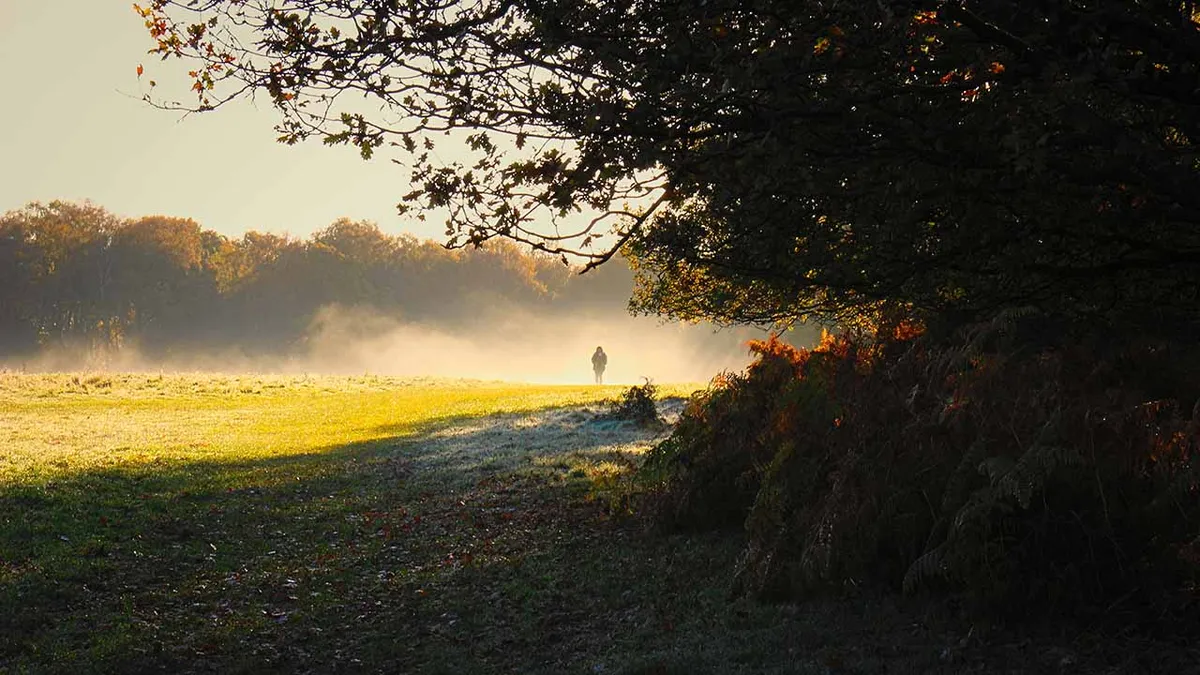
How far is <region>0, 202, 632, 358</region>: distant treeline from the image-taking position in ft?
303

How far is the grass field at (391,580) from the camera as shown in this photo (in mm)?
6641

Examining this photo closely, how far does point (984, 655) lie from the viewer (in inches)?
226

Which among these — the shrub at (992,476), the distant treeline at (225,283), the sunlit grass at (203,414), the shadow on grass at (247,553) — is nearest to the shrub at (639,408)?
the sunlit grass at (203,414)

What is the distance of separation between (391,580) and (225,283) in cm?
10112

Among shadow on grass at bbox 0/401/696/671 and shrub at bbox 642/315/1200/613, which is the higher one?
shrub at bbox 642/315/1200/613

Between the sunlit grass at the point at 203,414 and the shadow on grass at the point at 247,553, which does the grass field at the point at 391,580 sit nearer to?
the shadow on grass at the point at 247,553

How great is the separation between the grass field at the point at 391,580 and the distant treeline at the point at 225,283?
64729mm

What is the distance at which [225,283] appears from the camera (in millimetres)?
104062

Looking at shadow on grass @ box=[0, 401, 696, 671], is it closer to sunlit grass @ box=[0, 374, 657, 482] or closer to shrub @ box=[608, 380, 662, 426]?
sunlit grass @ box=[0, 374, 657, 482]

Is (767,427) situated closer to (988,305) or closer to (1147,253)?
(988,305)

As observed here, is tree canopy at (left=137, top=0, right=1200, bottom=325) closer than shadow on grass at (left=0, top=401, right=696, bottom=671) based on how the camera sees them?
Yes

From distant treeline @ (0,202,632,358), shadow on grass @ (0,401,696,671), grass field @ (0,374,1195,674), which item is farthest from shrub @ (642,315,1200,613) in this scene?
distant treeline @ (0,202,632,358)

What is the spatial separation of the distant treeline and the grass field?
64.7 meters

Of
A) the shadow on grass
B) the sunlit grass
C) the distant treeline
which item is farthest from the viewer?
the distant treeline
